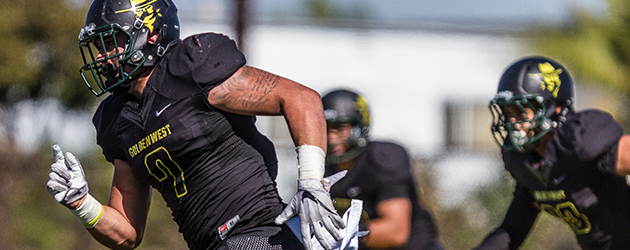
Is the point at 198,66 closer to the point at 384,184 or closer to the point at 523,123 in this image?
the point at 523,123

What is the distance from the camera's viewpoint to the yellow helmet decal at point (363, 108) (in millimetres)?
5435

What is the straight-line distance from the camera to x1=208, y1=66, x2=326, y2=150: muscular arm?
2.70m

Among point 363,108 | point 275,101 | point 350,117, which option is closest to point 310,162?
point 275,101

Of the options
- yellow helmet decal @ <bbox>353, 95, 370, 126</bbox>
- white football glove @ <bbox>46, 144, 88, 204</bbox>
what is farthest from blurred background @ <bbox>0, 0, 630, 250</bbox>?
white football glove @ <bbox>46, 144, 88, 204</bbox>

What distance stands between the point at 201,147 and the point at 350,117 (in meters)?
2.56

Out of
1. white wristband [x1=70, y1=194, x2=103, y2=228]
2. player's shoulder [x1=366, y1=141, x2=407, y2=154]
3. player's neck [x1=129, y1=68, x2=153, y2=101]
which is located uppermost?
player's neck [x1=129, y1=68, x2=153, y2=101]

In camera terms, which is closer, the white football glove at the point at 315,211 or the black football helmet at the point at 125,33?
the white football glove at the point at 315,211

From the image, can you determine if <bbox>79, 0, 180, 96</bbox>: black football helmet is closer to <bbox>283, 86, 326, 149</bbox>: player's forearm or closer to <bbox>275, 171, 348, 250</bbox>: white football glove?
<bbox>283, 86, 326, 149</bbox>: player's forearm

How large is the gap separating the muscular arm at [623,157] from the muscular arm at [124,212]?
2.32 meters

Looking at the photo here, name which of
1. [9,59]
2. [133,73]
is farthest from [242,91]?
[9,59]

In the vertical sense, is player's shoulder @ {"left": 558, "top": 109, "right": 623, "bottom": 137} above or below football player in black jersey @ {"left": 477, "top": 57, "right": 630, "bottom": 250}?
above

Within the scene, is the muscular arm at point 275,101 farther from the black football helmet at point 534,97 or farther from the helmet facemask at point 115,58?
the black football helmet at point 534,97

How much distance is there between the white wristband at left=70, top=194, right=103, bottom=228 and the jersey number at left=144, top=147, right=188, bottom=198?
371 millimetres

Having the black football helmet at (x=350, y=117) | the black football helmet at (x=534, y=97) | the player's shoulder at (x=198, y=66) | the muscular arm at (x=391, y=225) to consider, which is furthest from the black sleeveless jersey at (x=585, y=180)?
the player's shoulder at (x=198, y=66)
